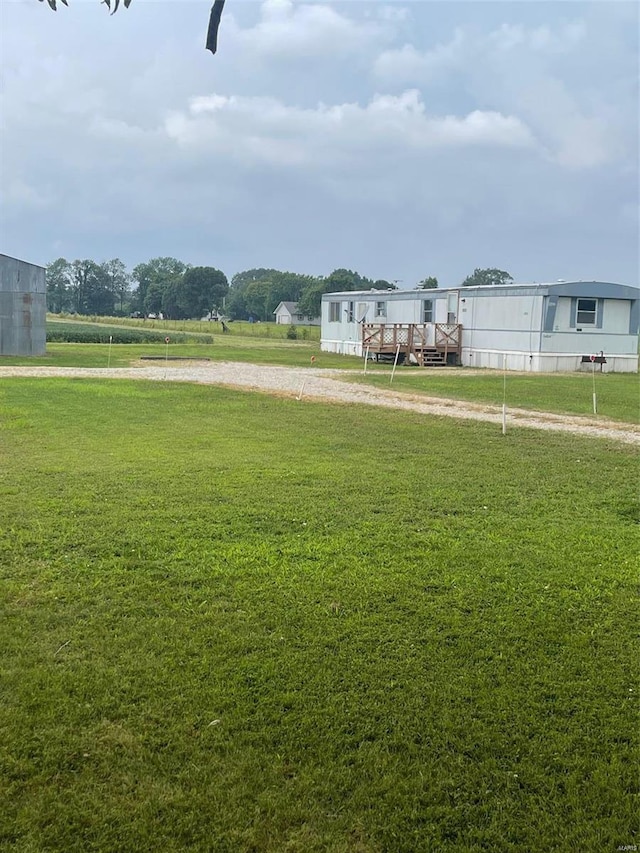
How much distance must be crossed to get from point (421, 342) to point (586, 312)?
6.60 meters

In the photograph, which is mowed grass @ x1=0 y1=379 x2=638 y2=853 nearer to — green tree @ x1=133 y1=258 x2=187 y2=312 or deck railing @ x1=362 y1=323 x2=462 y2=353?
deck railing @ x1=362 y1=323 x2=462 y2=353

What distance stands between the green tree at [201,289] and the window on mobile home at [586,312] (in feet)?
249

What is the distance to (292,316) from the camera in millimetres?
104188

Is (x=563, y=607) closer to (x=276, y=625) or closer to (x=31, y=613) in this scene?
(x=276, y=625)

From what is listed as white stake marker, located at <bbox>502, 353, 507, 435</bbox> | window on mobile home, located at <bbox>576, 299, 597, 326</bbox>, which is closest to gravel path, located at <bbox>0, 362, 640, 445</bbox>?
white stake marker, located at <bbox>502, 353, 507, 435</bbox>

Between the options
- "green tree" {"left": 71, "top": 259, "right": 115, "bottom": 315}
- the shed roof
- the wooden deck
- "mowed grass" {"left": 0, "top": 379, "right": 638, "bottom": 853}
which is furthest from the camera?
"green tree" {"left": 71, "top": 259, "right": 115, "bottom": 315}

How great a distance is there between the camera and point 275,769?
3037 millimetres

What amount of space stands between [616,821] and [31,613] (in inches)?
124

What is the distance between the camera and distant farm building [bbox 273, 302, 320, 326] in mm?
100875

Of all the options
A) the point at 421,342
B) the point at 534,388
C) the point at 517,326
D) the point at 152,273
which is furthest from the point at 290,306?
Answer: the point at 534,388

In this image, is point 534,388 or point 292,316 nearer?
point 534,388

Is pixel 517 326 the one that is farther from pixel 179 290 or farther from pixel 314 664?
pixel 179 290

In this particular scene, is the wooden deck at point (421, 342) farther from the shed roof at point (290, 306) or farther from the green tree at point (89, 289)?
the green tree at point (89, 289)

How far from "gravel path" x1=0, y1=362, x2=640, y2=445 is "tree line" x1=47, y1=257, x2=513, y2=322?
2797 inches
